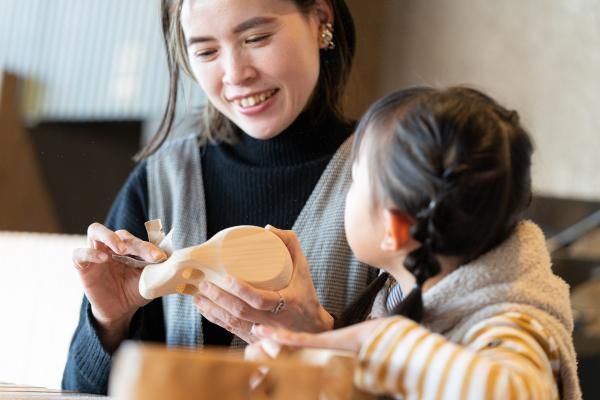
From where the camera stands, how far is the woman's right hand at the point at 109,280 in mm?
1011

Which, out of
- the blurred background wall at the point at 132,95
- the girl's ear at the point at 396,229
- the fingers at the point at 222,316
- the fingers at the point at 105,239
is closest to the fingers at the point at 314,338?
the girl's ear at the point at 396,229

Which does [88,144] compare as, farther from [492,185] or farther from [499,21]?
[492,185]

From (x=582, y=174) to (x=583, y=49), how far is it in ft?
1.36

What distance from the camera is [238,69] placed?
1156 millimetres

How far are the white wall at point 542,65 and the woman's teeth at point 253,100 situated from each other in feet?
6.01

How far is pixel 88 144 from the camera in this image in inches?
Result: 108

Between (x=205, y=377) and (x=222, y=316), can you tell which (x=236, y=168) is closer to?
(x=222, y=316)

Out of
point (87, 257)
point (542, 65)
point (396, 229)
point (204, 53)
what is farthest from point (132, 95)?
point (396, 229)

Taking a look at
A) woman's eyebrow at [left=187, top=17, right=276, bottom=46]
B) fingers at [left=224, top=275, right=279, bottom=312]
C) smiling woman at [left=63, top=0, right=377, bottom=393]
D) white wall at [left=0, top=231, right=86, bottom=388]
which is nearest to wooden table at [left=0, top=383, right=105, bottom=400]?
smiling woman at [left=63, top=0, right=377, bottom=393]

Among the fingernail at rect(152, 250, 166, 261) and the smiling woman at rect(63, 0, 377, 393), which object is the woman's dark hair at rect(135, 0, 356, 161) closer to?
the smiling woman at rect(63, 0, 377, 393)

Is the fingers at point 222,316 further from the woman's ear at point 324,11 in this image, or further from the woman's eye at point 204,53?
the woman's ear at point 324,11

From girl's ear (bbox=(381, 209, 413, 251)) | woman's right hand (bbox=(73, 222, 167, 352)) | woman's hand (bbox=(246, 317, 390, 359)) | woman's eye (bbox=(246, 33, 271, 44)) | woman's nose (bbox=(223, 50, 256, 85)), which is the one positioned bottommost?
woman's right hand (bbox=(73, 222, 167, 352))

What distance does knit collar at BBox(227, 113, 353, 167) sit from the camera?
1.31 metres

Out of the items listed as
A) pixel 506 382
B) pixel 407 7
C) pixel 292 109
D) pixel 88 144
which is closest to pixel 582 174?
pixel 407 7
